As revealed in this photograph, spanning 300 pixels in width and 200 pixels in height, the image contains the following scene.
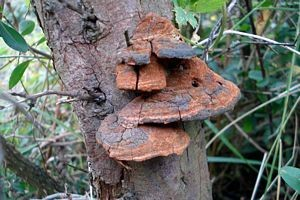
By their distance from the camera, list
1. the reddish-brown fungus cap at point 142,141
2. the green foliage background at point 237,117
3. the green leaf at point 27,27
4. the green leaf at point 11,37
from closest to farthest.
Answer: the reddish-brown fungus cap at point 142,141 → the green leaf at point 11,37 → the green leaf at point 27,27 → the green foliage background at point 237,117

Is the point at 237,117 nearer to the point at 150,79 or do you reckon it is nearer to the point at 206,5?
the point at 206,5

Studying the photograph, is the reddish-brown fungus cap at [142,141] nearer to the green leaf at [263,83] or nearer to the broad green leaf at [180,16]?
the broad green leaf at [180,16]

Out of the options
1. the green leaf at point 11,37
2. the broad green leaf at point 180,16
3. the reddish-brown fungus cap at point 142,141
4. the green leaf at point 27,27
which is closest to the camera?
the reddish-brown fungus cap at point 142,141

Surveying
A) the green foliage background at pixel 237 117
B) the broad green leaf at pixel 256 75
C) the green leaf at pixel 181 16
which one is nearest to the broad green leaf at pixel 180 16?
the green leaf at pixel 181 16

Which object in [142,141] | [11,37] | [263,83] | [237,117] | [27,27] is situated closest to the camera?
[142,141]

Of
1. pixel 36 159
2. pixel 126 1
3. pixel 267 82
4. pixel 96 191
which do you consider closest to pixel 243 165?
pixel 267 82

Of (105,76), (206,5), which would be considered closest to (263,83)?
(206,5)
